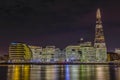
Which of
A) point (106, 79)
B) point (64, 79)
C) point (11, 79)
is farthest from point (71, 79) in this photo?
point (11, 79)

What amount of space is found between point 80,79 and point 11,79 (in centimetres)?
1396

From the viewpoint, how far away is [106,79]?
7994cm

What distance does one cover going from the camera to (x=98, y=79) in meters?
78.8

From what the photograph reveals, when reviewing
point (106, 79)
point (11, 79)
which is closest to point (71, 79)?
point (106, 79)

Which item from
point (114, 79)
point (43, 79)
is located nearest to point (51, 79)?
point (43, 79)

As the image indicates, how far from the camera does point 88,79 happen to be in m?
79.2

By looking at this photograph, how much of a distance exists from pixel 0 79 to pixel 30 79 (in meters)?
5.85

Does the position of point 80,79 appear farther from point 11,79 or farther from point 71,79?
point 11,79

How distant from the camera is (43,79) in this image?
263 ft

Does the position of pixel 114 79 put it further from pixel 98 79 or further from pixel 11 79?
pixel 11 79

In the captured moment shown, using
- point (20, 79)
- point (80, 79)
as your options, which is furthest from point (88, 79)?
point (20, 79)

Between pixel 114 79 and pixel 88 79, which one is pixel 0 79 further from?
pixel 114 79

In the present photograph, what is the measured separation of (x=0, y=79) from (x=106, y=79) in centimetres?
2130

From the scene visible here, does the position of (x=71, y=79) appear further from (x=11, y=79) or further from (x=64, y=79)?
(x=11, y=79)
